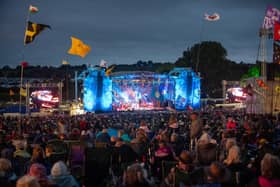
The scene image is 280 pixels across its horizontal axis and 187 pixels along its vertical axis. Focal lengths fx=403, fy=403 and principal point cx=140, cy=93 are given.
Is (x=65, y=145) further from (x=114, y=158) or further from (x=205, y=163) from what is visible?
(x=205, y=163)

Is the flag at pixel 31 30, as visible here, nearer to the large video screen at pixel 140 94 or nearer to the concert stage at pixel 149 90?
the concert stage at pixel 149 90

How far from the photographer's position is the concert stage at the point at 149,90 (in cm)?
3926

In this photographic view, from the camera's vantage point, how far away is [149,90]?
1661 inches

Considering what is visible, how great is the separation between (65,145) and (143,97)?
3342 cm

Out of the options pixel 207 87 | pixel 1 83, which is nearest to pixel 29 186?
pixel 1 83

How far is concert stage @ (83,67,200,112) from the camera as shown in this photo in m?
39.3

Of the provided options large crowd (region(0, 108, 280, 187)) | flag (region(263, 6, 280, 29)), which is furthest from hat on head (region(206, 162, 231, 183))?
flag (region(263, 6, 280, 29))

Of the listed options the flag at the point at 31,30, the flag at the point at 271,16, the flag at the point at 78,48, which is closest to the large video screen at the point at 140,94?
the flag at the point at 271,16

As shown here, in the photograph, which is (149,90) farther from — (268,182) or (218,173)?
→ (268,182)

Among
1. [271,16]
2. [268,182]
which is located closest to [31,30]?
[268,182]

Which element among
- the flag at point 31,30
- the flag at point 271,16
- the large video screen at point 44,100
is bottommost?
the large video screen at point 44,100

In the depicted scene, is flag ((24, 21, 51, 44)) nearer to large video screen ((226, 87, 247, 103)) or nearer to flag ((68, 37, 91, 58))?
flag ((68, 37, 91, 58))

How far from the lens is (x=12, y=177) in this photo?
18.0 ft

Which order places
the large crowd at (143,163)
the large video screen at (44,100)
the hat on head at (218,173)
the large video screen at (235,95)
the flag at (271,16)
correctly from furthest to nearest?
the large video screen at (235,95) < the large video screen at (44,100) < the flag at (271,16) < the hat on head at (218,173) < the large crowd at (143,163)
